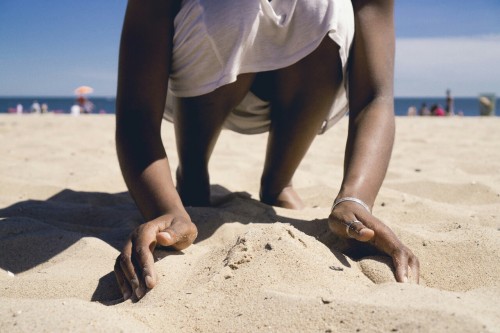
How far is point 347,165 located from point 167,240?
0.58 metres

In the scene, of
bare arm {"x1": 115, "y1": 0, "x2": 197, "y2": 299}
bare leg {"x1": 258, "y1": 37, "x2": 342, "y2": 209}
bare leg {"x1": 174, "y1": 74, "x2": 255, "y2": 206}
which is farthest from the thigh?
bare arm {"x1": 115, "y1": 0, "x2": 197, "y2": 299}

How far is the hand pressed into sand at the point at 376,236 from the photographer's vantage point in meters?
1.15

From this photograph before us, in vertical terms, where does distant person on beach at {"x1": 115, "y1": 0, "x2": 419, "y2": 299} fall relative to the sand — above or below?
above

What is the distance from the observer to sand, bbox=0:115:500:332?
897mm

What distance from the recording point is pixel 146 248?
1.17 m

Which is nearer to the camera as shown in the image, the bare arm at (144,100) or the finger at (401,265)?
the finger at (401,265)

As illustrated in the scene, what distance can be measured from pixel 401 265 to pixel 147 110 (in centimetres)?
84

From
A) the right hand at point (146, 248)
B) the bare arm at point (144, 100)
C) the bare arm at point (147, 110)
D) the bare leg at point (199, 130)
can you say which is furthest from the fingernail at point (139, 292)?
the bare leg at point (199, 130)

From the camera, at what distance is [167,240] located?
4.00ft

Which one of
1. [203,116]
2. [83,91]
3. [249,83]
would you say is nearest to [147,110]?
[203,116]

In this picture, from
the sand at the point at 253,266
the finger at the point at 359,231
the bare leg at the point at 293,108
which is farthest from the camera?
the bare leg at the point at 293,108

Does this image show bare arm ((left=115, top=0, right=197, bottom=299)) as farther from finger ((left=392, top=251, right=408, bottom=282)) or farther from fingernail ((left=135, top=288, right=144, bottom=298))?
finger ((left=392, top=251, right=408, bottom=282))

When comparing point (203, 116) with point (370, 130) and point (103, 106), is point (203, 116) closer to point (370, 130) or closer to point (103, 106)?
point (370, 130)

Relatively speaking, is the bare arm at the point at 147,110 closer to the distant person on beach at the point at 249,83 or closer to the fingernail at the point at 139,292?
the distant person on beach at the point at 249,83
